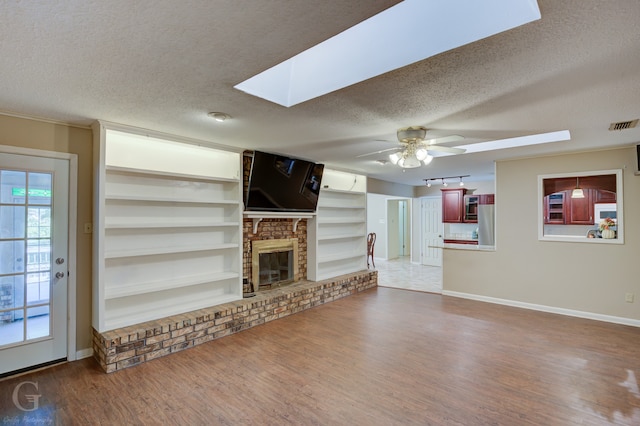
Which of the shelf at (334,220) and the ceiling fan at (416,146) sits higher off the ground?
the ceiling fan at (416,146)

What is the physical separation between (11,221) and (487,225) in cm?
744

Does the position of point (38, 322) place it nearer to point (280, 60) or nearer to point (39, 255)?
point (39, 255)

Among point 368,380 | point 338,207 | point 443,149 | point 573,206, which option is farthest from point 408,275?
point 368,380

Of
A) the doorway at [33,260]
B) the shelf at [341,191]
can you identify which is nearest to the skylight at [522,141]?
the shelf at [341,191]

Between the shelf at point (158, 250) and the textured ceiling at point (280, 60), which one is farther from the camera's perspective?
the shelf at point (158, 250)

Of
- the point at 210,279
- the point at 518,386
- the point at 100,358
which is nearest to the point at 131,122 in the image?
the point at 210,279

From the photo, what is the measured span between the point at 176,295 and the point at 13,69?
2.79m

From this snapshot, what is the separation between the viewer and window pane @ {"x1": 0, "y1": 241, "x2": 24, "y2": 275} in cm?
294

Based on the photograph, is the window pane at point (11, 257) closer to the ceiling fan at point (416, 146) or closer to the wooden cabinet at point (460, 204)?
the ceiling fan at point (416, 146)

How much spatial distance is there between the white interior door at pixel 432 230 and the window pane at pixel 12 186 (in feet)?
28.5

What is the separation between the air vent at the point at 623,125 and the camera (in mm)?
3159

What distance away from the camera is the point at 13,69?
2025mm

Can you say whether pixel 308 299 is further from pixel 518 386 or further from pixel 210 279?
pixel 518 386

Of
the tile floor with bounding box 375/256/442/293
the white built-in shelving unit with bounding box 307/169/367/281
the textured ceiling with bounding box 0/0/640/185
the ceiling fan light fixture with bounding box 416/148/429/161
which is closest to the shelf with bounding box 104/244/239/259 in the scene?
the textured ceiling with bounding box 0/0/640/185
